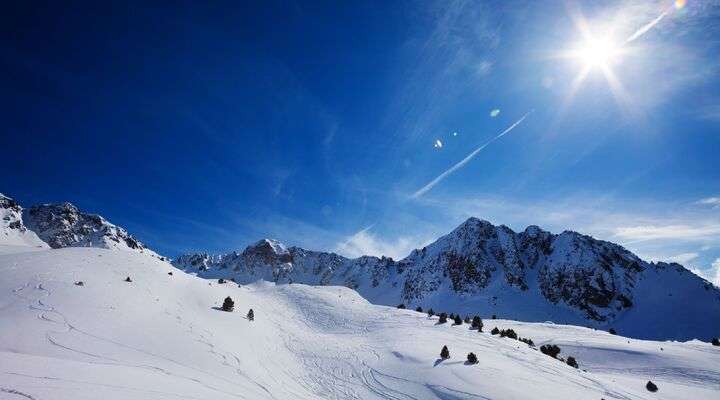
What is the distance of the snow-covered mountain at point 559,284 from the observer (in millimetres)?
99688

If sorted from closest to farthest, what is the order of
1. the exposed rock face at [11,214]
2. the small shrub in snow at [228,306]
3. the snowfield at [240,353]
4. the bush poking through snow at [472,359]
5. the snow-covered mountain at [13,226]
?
the snowfield at [240,353], the bush poking through snow at [472,359], the small shrub in snow at [228,306], the snow-covered mountain at [13,226], the exposed rock face at [11,214]

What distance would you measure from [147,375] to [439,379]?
10741 mm

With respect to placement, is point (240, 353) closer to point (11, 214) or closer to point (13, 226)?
point (13, 226)

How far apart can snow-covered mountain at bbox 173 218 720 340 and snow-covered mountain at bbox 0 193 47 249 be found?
6372 inches

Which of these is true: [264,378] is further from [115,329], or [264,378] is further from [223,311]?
[223,311]

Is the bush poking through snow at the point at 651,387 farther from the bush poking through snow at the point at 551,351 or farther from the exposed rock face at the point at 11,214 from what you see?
the exposed rock face at the point at 11,214

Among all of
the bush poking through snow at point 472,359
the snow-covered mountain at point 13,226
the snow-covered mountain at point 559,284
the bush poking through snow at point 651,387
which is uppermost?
the snow-covered mountain at point 13,226

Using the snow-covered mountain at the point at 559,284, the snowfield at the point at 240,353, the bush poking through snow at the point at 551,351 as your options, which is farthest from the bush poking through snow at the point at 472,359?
the snow-covered mountain at the point at 559,284

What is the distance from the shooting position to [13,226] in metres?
174

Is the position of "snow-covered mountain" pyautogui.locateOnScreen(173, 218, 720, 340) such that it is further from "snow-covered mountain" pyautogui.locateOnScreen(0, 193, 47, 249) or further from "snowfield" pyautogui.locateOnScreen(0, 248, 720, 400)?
"snow-covered mountain" pyautogui.locateOnScreen(0, 193, 47, 249)

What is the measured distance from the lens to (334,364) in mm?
18734

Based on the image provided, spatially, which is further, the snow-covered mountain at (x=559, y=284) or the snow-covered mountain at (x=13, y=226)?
the snow-covered mountain at (x=13, y=226)

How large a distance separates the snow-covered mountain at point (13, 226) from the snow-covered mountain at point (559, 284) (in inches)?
6372

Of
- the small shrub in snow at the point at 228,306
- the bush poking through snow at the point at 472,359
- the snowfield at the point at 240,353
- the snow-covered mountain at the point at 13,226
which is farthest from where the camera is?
the snow-covered mountain at the point at 13,226
